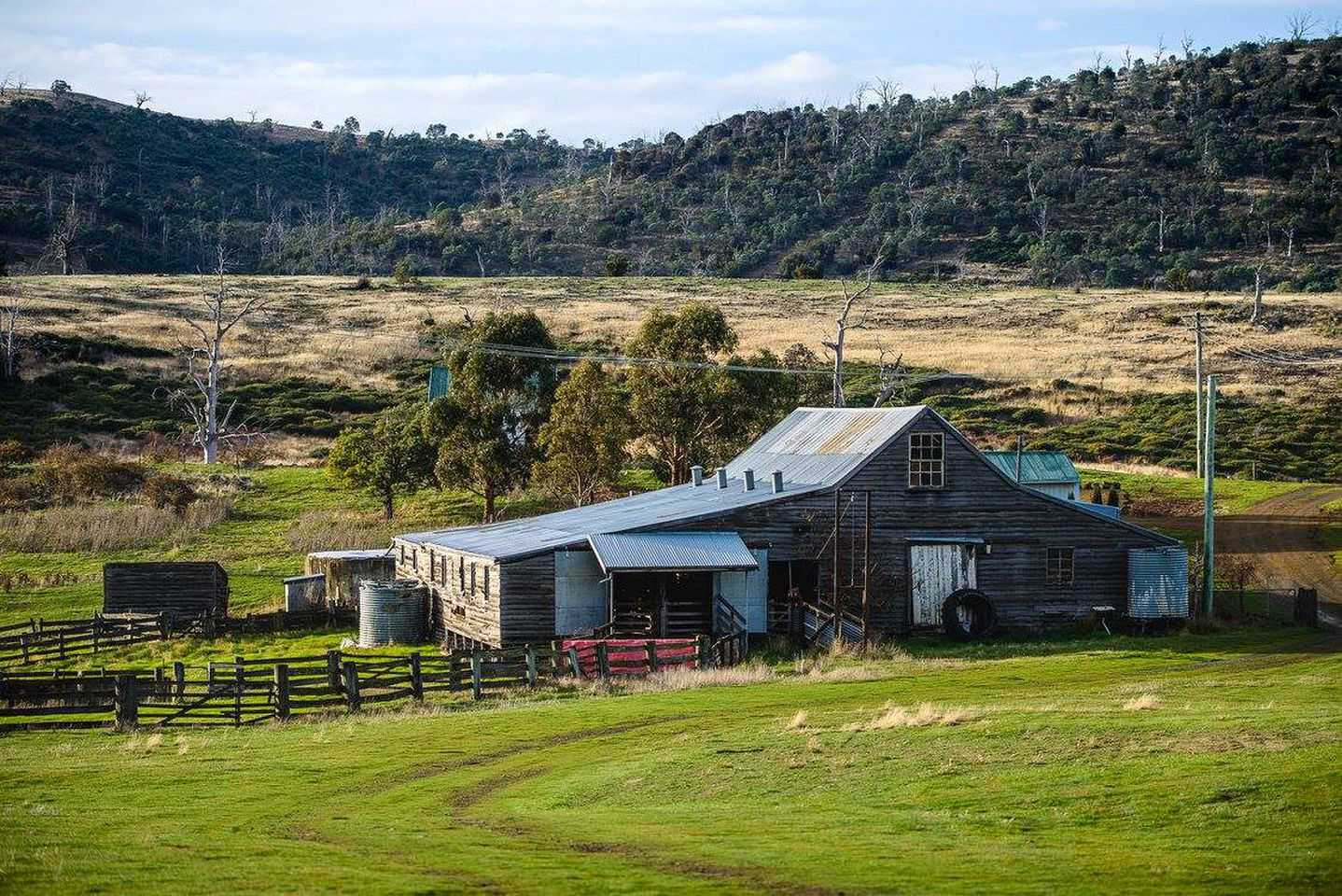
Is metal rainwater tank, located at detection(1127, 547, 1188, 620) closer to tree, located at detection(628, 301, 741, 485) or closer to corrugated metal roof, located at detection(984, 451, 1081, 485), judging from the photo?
corrugated metal roof, located at detection(984, 451, 1081, 485)

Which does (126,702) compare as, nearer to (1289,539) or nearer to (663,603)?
(663,603)

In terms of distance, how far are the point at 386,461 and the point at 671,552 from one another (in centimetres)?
2674

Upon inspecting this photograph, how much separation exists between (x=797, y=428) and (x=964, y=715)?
85.9 ft

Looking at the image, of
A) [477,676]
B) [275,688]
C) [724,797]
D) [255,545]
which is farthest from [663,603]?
[255,545]

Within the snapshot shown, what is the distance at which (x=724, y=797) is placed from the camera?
69.4ft

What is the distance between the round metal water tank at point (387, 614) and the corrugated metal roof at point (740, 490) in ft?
6.31

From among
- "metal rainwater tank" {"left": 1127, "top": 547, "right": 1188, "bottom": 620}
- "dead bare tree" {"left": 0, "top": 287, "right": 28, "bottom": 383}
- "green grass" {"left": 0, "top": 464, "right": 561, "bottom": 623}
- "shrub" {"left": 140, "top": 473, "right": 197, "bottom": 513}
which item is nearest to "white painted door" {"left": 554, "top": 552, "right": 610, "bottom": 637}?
"green grass" {"left": 0, "top": 464, "right": 561, "bottom": 623}

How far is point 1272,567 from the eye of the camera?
52.8 m

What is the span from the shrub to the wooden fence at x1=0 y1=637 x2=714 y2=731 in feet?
99.2

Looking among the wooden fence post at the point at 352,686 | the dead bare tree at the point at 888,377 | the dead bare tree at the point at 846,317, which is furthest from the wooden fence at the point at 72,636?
the dead bare tree at the point at 888,377

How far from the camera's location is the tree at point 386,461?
2544 inches

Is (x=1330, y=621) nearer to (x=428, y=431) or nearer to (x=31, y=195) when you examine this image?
(x=428, y=431)

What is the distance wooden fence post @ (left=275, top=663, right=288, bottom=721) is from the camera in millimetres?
29594

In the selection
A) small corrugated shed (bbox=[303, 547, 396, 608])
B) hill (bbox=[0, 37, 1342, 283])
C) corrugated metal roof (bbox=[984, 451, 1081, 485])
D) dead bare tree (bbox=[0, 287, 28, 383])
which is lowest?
small corrugated shed (bbox=[303, 547, 396, 608])
